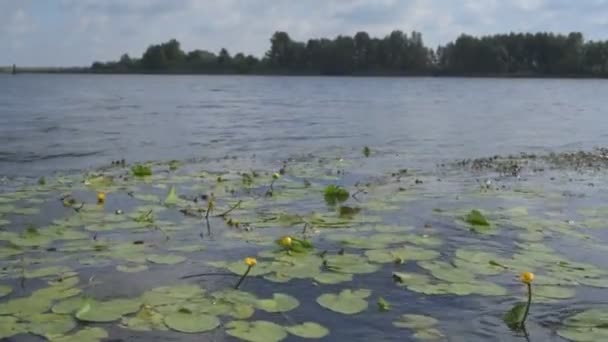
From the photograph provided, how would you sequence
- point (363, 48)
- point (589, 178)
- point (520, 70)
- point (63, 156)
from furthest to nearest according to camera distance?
point (363, 48) < point (520, 70) < point (63, 156) < point (589, 178)

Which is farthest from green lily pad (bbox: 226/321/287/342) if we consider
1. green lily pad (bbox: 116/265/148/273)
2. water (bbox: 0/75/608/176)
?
water (bbox: 0/75/608/176)

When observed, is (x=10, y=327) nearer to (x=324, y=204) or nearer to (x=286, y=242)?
(x=286, y=242)

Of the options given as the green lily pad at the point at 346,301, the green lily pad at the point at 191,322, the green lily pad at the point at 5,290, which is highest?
the green lily pad at the point at 346,301

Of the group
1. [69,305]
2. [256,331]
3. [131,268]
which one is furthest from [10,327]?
[256,331]

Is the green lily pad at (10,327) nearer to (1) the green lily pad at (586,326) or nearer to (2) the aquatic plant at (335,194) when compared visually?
(1) the green lily pad at (586,326)

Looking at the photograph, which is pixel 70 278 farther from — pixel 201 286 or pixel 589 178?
pixel 589 178

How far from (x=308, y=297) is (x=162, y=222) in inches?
113

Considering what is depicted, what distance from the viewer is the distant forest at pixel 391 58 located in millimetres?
102625

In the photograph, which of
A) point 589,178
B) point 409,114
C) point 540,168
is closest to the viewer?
point 589,178

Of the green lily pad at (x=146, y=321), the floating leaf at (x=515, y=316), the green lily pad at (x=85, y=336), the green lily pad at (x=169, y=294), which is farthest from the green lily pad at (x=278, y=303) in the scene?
the floating leaf at (x=515, y=316)

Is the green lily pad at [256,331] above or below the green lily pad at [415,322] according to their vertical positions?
above

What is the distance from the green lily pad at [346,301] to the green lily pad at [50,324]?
1.69 metres

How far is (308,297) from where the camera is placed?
16.3 feet

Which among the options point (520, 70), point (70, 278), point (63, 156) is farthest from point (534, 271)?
point (520, 70)
